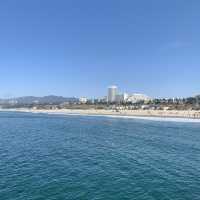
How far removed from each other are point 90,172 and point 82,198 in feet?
23.7

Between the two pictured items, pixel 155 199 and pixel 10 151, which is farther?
pixel 10 151

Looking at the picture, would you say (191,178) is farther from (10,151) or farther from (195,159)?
(10,151)

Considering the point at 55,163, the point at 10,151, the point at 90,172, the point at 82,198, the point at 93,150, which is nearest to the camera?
the point at 82,198

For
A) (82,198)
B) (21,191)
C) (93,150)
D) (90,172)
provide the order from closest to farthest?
(82,198) → (21,191) → (90,172) → (93,150)

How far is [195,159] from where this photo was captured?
3325 centimetres

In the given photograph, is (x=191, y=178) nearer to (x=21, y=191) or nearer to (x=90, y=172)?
(x=90, y=172)

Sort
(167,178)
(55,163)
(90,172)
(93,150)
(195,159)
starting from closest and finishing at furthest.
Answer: (167,178)
(90,172)
(55,163)
(195,159)
(93,150)

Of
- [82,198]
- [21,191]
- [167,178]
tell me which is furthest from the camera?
[167,178]

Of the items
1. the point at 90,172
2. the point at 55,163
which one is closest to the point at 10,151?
the point at 55,163

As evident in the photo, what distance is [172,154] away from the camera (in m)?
36.5

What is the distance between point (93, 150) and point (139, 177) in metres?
14.9

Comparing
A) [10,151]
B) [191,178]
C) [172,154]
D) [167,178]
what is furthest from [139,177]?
[10,151]

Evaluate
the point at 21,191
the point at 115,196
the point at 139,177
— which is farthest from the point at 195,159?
the point at 21,191

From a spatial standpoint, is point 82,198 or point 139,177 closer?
point 82,198
